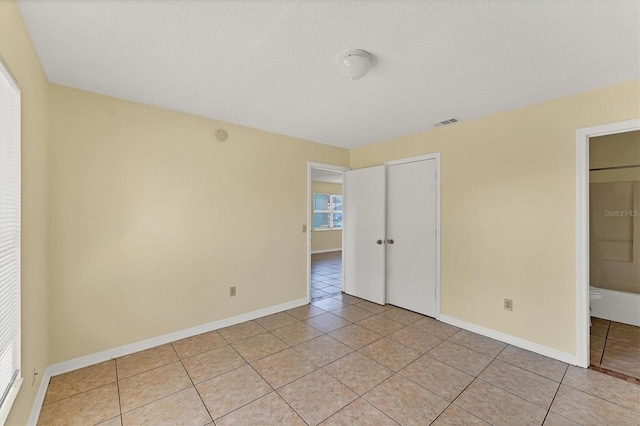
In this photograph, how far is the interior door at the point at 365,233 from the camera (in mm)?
Result: 3961

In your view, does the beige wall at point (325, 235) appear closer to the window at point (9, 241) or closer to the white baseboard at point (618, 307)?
the white baseboard at point (618, 307)

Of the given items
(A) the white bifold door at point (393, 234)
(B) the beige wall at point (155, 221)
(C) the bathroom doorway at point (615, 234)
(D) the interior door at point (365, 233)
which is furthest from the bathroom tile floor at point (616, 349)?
(B) the beige wall at point (155, 221)

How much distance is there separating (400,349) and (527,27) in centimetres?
272

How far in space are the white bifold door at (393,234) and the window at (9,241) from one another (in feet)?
11.7

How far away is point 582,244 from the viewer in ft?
7.71

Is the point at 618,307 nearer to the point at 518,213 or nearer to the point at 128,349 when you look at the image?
the point at 518,213

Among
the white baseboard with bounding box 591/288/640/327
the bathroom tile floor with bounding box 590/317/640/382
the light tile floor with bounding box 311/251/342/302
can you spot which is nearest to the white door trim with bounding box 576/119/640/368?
the bathroom tile floor with bounding box 590/317/640/382

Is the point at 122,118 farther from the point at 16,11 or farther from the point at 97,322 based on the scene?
the point at 97,322

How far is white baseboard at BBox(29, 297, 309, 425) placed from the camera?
6.39 ft

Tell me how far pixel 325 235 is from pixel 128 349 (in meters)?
6.66

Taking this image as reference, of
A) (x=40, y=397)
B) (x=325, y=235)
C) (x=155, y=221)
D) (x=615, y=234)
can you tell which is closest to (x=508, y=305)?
(x=615, y=234)

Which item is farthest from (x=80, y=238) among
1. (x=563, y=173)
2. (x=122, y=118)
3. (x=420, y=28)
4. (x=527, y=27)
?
(x=563, y=173)

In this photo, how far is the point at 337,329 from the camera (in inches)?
123

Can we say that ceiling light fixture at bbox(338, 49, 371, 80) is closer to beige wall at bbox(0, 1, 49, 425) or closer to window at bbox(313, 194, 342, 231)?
beige wall at bbox(0, 1, 49, 425)
